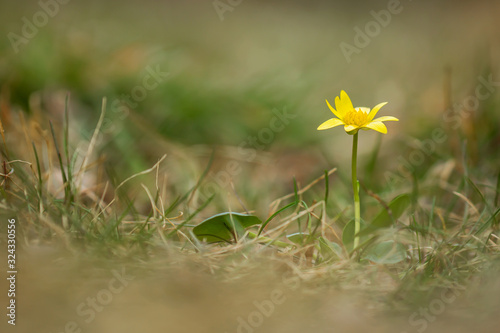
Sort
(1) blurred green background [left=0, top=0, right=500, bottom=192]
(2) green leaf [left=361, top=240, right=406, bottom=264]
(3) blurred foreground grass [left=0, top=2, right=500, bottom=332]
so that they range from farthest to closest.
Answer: (1) blurred green background [left=0, top=0, right=500, bottom=192] < (2) green leaf [left=361, top=240, right=406, bottom=264] < (3) blurred foreground grass [left=0, top=2, right=500, bottom=332]

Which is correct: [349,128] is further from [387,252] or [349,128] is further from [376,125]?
[387,252]

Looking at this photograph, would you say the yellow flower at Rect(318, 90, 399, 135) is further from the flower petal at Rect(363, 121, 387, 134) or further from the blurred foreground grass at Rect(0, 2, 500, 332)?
the blurred foreground grass at Rect(0, 2, 500, 332)

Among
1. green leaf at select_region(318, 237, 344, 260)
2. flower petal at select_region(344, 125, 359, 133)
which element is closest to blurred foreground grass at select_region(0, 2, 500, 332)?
green leaf at select_region(318, 237, 344, 260)

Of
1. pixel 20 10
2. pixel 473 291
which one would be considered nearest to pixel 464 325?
pixel 473 291

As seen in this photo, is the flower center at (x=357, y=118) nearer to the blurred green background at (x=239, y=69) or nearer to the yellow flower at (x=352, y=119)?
the yellow flower at (x=352, y=119)

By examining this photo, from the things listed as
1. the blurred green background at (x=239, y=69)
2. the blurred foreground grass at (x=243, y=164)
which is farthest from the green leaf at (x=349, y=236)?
the blurred green background at (x=239, y=69)

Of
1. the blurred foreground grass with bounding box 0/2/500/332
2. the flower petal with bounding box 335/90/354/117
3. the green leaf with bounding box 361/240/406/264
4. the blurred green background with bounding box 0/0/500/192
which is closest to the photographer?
the blurred foreground grass with bounding box 0/2/500/332

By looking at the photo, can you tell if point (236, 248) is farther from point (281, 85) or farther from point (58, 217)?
point (281, 85)
